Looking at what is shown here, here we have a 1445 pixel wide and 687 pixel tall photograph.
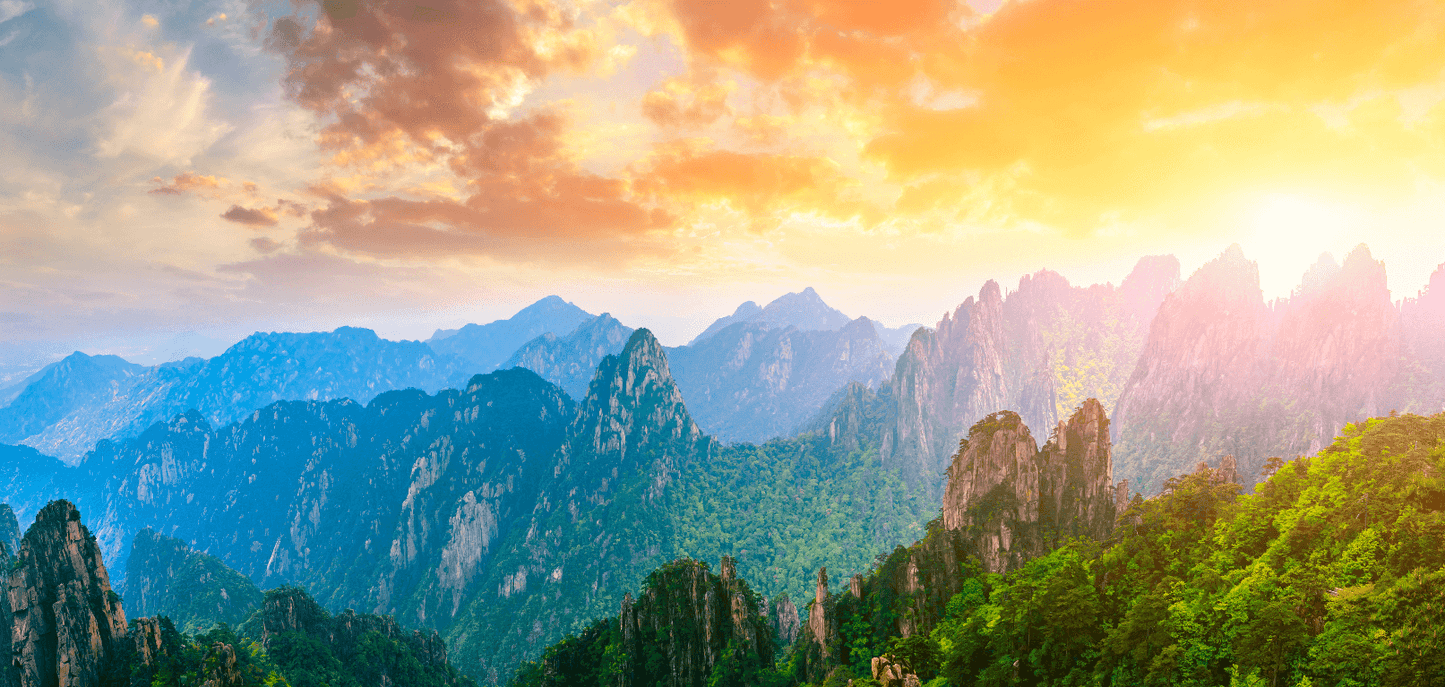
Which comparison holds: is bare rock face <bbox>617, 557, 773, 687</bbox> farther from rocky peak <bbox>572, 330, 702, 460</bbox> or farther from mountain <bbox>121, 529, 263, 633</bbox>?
rocky peak <bbox>572, 330, 702, 460</bbox>

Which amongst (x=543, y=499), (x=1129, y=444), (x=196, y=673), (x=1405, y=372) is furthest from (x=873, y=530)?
(x=196, y=673)

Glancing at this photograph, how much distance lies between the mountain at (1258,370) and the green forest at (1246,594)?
11220cm

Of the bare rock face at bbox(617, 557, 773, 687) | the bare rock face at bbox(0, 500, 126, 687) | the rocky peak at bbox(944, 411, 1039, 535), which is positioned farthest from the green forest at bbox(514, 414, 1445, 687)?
the bare rock face at bbox(0, 500, 126, 687)

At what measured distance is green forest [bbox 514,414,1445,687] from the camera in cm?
2267

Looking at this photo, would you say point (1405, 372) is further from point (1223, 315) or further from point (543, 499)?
point (543, 499)

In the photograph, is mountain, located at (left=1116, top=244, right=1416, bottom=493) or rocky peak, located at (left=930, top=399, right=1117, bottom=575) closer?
rocky peak, located at (left=930, top=399, right=1117, bottom=575)

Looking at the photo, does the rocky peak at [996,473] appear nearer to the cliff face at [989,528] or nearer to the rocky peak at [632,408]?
the cliff face at [989,528]

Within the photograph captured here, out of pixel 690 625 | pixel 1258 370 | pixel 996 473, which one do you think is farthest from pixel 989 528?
pixel 1258 370

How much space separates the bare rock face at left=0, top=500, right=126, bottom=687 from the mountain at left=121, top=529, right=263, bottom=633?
59.9m

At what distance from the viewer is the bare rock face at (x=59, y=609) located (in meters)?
56.4

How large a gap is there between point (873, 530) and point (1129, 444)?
8058cm

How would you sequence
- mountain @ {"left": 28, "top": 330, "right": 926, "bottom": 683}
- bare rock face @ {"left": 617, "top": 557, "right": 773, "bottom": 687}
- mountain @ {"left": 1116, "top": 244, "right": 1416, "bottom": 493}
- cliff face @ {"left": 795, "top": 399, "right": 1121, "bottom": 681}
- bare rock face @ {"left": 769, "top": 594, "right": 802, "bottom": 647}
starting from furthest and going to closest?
1. mountain @ {"left": 28, "top": 330, "right": 926, "bottom": 683}
2. mountain @ {"left": 1116, "top": 244, "right": 1416, "bottom": 493}
3. bare rock face @ {"left": 769, "top": 594, "right": 802, "bottom": 647}
4. bare rock face @ {"left": 617, "top": 557, "right": 773, "bottom": 687}
5. cliff face @ {"left": 795, "top": 399, "right": 1121, "bottom": 681}

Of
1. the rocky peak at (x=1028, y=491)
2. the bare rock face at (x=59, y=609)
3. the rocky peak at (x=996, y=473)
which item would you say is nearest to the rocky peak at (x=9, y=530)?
the bare rock face at (x=59, y=609)

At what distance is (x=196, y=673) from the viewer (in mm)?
59000
